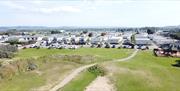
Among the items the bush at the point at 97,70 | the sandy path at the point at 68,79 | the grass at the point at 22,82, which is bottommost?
the grass at the point at 22,82

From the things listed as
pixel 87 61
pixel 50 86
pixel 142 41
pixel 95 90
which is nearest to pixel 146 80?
pixel 95 90

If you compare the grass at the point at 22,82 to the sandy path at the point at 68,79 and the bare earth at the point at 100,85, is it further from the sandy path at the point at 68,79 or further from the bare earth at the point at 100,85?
the bare earth at the point at 100,85

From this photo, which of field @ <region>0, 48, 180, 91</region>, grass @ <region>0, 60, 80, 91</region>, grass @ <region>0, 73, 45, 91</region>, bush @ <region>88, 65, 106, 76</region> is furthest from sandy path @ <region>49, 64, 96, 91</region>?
grass @ <region>0, 73, 45, 91</region>

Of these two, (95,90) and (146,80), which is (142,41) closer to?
(146,80)

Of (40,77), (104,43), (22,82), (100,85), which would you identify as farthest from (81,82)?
(104,43)

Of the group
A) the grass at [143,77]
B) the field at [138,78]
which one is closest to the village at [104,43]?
the grass at [143,77]
